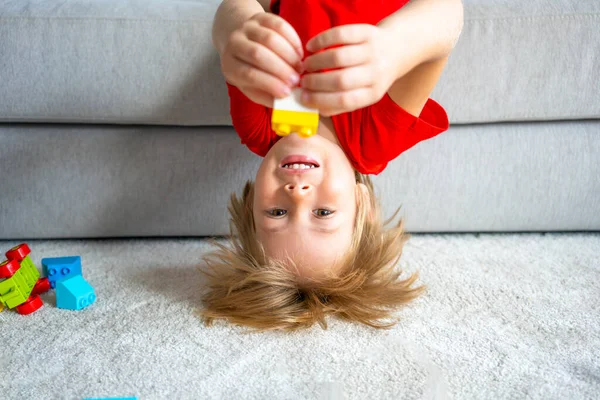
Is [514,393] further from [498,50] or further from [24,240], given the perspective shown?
[24,240]

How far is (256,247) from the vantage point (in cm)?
111

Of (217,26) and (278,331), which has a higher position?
(217,26)

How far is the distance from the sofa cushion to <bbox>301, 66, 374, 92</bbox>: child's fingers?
22.3 inches

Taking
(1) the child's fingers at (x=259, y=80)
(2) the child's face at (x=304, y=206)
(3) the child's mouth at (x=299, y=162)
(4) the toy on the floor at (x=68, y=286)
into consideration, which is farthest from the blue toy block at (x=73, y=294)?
(1) the child's fingers at (x=259, y=80)

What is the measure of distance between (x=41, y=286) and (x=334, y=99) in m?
0.75

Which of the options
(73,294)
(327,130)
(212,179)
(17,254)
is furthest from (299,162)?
(17,254)

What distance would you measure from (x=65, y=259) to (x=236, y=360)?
0.47 meters

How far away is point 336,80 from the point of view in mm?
752

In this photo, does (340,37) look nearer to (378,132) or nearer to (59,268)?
(378,132)

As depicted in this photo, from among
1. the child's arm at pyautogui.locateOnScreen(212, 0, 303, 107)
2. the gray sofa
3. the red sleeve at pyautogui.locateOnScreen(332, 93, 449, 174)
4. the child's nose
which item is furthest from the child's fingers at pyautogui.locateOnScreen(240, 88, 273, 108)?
the gray sofa

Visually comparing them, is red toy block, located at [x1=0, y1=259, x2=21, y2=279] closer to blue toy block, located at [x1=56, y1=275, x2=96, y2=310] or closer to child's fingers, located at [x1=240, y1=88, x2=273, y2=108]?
blue toy block, located at [x1=56, y1=275, x2=96, y2=310]

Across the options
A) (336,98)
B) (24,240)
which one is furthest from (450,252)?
(24,240)

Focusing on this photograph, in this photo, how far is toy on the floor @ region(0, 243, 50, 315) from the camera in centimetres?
106

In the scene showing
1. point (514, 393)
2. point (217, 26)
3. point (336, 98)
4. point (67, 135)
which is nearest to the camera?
point (336, 98)
